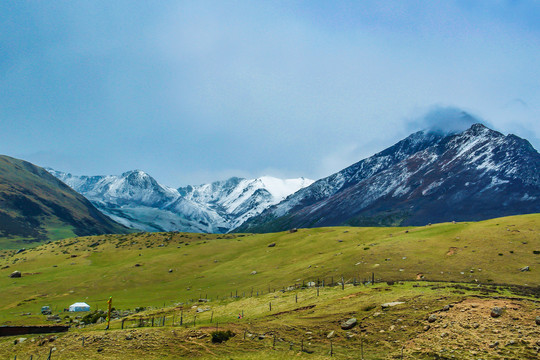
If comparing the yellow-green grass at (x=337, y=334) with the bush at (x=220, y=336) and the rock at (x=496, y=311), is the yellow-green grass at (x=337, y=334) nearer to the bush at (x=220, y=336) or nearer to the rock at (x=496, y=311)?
the rock at (x=496, y=311)

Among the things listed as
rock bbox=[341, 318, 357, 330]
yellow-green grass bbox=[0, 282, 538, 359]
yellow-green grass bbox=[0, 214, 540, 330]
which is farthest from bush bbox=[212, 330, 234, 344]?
yellow-green grass bbox=[0, 214, 540, 330]

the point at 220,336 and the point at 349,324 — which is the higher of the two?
the point at 349,324

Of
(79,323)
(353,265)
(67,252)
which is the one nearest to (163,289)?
(79,323)

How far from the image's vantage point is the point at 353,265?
246ft

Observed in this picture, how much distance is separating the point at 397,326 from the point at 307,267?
51.2 meters

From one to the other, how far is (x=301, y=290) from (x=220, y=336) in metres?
28.5

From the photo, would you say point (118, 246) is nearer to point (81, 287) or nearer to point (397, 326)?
point (81, 287)

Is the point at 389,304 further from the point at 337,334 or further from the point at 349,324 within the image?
the point at 337,334

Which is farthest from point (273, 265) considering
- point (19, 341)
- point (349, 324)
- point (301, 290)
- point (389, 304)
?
point (19, 341)

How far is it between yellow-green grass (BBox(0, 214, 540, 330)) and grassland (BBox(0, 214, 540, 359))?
15.8 inches

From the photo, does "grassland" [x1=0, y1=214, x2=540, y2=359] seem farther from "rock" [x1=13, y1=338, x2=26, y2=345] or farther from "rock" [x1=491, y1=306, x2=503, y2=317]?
"rock" [x1=491, y1=306, x2=503, y2=317]

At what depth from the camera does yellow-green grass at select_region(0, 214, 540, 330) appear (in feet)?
215

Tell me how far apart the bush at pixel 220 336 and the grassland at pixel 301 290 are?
76 cm

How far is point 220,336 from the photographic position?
119 ft
